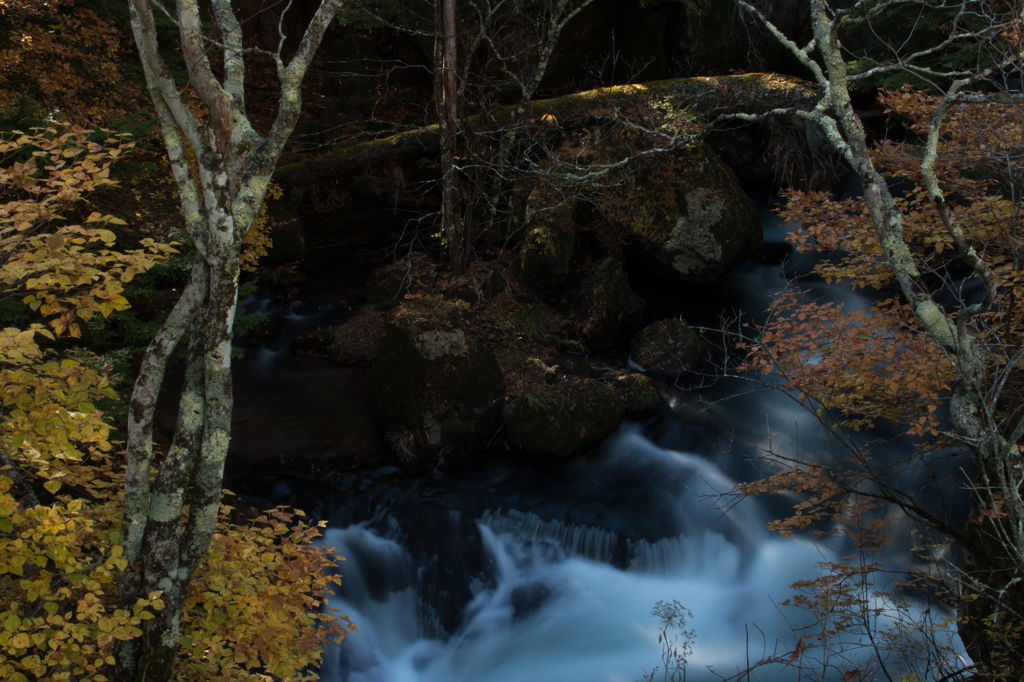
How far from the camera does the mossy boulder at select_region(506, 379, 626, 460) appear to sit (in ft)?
28.5

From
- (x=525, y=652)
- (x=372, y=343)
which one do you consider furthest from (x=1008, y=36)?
(x=372, y=343)

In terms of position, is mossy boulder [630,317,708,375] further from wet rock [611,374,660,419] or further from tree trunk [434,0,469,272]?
tree trunk [434,0,469,272]

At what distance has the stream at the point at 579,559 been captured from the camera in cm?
658

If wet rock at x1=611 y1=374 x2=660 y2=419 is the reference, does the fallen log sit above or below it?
above

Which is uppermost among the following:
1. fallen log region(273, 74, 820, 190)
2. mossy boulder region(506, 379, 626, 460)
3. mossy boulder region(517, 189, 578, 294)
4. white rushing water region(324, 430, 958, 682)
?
fallen log region(273, 74, 820, 190)

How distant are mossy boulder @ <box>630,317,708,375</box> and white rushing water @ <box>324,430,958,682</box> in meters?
2.62

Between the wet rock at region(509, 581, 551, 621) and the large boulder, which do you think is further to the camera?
the large boulder

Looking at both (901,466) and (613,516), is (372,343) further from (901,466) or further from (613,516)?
(901,466)

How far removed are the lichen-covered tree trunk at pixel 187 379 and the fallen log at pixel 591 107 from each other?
7.54 metres

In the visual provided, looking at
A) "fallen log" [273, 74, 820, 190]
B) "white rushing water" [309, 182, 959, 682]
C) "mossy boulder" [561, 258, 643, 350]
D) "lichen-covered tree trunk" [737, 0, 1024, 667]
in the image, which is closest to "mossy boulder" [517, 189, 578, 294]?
"mossy boulder" [561, 258, 643, 350]

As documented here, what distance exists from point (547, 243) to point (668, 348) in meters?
2.93

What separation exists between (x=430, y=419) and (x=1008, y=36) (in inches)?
312

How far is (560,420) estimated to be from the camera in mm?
8672

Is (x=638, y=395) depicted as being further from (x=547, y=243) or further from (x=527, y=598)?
(x=527, y=598)
